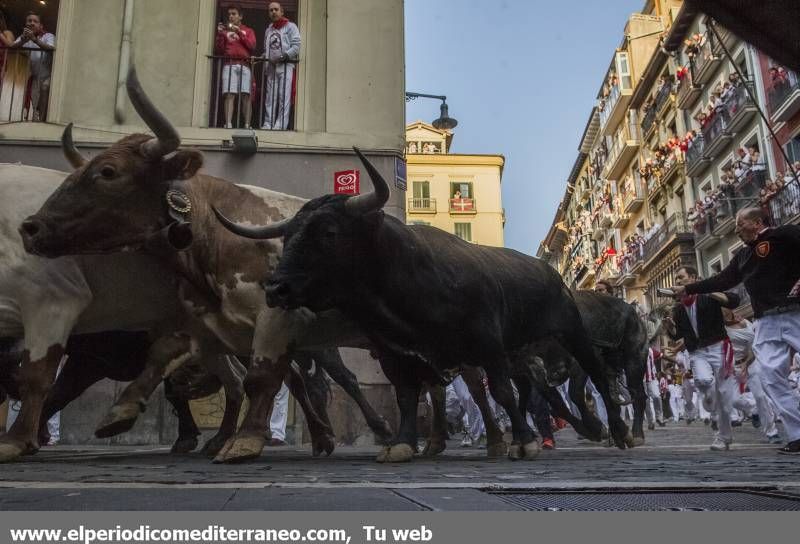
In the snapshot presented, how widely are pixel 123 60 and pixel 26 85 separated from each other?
1.72m

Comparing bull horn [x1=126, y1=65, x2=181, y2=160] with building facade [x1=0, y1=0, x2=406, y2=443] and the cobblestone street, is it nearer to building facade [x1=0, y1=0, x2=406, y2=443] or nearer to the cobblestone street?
the cobblestone street

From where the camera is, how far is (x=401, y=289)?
570 centimetres

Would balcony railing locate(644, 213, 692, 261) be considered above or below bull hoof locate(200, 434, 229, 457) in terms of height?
above

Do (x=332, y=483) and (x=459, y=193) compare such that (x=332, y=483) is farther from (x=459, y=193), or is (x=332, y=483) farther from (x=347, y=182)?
Answer: (x=459, y=193)

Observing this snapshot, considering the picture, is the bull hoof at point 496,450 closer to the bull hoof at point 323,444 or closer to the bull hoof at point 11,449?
the bull hoof at point 323,444

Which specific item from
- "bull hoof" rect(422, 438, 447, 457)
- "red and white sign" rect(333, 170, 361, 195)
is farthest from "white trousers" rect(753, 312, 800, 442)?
"red and white sign" rect(333, 170, 361, 195)

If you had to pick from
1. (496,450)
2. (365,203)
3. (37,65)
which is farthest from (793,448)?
(37,65)

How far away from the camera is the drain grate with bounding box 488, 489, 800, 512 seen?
250cm

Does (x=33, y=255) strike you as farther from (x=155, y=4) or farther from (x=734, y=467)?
(x=155, y=4)

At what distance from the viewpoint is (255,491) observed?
9.64 feet

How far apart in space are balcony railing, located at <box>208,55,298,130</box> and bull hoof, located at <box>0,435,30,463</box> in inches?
312

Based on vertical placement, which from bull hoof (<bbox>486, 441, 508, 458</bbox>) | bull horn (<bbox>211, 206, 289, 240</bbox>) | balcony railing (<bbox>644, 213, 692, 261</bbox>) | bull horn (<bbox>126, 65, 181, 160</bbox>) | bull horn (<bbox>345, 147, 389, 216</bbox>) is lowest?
bull hoof (<bbox>486, 441, 508, 458</bbox>)

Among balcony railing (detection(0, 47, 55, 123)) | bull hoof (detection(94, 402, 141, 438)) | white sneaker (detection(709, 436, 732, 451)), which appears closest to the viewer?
bull hoof (detection(94, 402, 141, 438))
